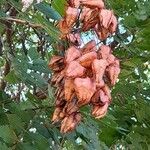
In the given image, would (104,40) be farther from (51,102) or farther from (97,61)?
(51,102)

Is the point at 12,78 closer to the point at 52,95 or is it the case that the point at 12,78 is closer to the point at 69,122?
the point at 52,95

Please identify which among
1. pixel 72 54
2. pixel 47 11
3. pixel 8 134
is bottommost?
pixel 8 134

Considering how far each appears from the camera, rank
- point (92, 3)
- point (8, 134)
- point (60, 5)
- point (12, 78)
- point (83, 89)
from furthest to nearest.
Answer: point (12, 78), point (8, 134), point (60, 5), point (92, 3), point (83, 89)

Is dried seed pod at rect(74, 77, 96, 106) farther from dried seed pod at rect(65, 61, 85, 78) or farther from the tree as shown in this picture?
the tree

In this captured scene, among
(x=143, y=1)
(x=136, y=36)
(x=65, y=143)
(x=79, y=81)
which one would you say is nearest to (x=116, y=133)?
(x=65, y=143)

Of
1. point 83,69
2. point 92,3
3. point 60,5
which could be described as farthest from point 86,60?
point 60,5

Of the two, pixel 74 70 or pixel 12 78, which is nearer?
pixel 74 70

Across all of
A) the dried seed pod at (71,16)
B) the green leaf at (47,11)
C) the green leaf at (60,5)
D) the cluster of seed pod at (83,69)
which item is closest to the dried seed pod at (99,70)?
the cluster of seed pod at (83,69)
